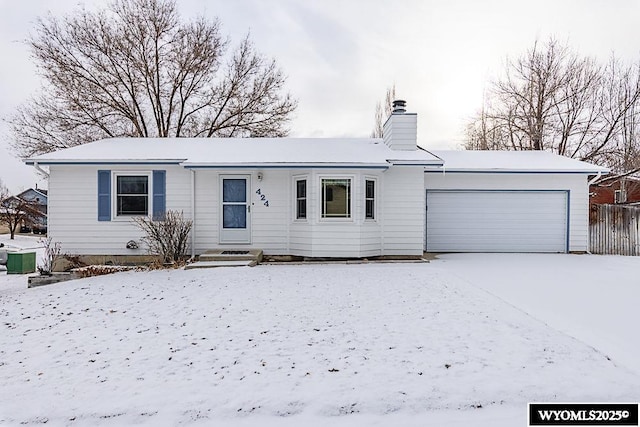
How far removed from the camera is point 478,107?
26234mm

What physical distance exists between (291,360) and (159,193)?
26.1 ft

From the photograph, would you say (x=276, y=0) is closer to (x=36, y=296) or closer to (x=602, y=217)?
(x=36, y=296)

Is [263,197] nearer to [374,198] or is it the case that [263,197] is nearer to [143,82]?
[374,198]

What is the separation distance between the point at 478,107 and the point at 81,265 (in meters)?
24.1

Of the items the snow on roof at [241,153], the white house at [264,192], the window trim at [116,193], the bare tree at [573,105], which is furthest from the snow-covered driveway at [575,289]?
the bare tree at [573,105]

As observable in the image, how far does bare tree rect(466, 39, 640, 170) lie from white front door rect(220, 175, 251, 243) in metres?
18.1

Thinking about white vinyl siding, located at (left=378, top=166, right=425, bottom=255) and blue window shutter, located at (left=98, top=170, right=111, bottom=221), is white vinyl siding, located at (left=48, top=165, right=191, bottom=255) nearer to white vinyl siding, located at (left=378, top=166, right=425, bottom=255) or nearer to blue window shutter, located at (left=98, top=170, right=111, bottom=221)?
blue window shutter, located at (left=98, top=170, right=111, bottom=221)

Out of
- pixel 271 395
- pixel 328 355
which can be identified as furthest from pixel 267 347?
pixel 271 395

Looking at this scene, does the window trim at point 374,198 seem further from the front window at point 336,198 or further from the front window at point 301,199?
the front window at point 301,199

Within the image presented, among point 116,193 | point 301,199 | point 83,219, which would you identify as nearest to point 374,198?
point 301,199

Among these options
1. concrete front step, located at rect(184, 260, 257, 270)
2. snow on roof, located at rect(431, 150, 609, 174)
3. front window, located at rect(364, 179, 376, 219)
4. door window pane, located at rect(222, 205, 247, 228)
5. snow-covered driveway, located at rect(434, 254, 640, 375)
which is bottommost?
snow-covered driveway, located at rect(434, 254, 640, 375)

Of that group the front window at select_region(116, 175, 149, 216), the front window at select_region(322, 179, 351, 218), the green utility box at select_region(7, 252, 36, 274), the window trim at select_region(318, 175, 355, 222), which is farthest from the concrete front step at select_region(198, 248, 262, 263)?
the green utility box at select_region(7, 252, 36, 274)

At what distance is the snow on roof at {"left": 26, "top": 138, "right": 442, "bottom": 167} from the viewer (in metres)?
10.3

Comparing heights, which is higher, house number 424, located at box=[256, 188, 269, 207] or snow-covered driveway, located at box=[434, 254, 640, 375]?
house number 424, located at box=[256, 188, 269, 207]
